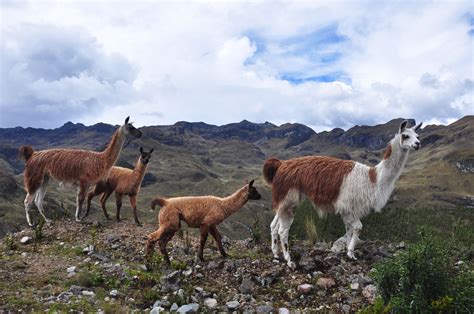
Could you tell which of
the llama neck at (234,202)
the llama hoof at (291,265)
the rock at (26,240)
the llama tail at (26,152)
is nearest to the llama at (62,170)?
the llama tail at (26,152)

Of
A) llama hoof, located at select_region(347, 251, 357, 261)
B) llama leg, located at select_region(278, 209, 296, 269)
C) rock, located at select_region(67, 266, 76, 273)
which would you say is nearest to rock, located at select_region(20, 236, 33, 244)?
rock, located at select_region(67, 266, 76, 273)

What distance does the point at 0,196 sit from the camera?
12194 centimetres

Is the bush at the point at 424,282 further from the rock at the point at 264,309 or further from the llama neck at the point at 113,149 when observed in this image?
the llama neck at the point at 113,149

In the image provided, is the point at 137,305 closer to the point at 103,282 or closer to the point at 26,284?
the point at 103,282

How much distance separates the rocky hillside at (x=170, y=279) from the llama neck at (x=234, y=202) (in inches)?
52.3

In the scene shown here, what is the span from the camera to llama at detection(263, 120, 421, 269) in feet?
37.0

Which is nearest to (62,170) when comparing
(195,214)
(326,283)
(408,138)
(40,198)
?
(40,198)

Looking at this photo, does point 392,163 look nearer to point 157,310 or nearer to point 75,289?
point 157,310

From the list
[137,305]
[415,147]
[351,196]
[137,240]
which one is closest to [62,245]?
[137,240]

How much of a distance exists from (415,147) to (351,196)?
206 cm

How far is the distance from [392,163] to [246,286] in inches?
205

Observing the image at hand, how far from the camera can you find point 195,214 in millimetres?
11508

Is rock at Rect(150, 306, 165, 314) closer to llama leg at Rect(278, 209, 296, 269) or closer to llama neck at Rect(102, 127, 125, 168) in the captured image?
llama leg at Rect(278, 209, 296, 269)

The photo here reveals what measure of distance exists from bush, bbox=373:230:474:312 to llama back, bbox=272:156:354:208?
137 inches
